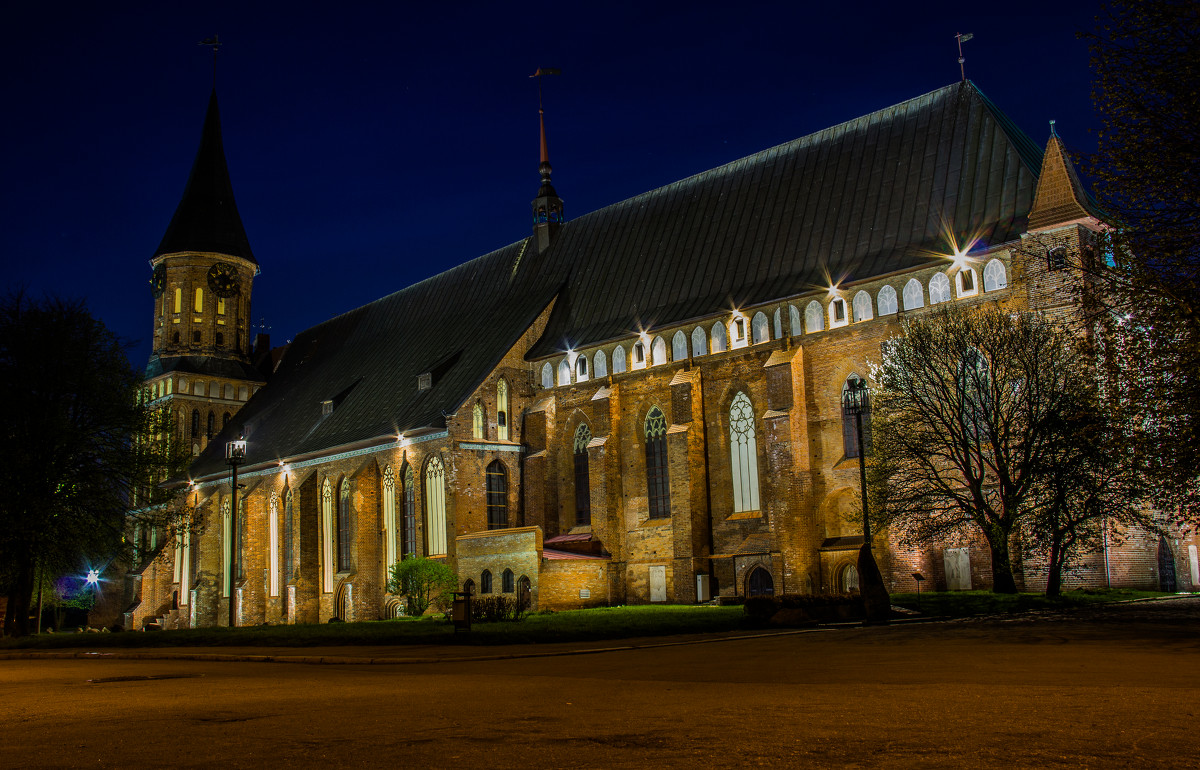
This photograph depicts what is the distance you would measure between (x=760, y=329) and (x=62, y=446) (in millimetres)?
22796

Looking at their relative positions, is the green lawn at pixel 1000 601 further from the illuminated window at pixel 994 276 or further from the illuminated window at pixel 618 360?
the illuminated window at pixel 618 360

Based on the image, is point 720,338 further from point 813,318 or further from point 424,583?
point 424,583

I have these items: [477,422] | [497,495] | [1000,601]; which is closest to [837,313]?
[1000,601]

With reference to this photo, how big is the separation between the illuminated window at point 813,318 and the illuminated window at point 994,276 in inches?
210

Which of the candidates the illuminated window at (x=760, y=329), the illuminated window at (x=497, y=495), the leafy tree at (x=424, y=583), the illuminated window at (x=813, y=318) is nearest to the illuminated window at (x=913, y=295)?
the illuminated window at (x=813, y=318)

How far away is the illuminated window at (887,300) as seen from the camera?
30.4 metres

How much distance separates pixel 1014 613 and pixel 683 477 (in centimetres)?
1469

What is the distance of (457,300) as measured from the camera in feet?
163

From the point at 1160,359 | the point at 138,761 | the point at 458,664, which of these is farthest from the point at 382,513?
the point at 138,761

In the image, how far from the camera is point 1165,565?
25.8 m

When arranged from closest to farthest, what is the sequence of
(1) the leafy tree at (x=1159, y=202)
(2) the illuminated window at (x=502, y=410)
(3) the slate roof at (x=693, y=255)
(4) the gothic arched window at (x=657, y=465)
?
(1) the leafy tree at (x=1159, y=202) < (3) the slate roof at (x=693, y=255) < (4) the gothic arched window at (x=657, y=465) < (2) the illuminated window at (x=502, y=410)

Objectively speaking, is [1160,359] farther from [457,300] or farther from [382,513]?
[457,300]

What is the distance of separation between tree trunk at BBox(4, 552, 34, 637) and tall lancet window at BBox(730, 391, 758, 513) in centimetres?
2252

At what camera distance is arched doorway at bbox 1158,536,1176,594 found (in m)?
25.6
